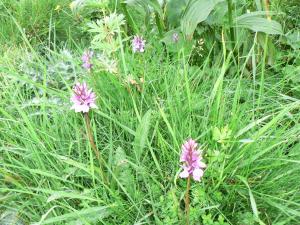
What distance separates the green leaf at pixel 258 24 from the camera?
5.51 ft

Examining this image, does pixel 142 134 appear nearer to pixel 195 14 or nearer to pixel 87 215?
pixel 87 215

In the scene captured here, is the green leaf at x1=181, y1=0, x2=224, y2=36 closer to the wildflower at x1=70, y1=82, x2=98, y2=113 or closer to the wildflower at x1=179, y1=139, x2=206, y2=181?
the wildflower at x1=70, y1=82, x2=98, y2=113

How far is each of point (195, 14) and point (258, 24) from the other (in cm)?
24

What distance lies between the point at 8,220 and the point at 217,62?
94cm

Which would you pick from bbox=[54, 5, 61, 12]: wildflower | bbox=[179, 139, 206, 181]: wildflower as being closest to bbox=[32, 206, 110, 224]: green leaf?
bbox=[179, 139, 206, 181]: wildflower

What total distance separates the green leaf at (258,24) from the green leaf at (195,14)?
5.5 inches

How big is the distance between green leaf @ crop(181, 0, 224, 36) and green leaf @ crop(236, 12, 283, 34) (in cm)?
14

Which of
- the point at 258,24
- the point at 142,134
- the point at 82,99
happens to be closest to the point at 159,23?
the point at 258,24

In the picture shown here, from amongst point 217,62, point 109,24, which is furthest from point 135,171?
point 217,62

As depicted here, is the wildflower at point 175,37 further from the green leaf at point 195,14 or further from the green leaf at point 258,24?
the green leaf at point 258,24

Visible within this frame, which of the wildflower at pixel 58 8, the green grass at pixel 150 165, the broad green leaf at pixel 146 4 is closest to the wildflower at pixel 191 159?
the green grass at pixel 150 165

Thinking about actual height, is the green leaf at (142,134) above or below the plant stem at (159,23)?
below

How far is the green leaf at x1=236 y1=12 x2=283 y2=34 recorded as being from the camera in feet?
5.51

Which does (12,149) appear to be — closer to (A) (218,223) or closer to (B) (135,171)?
(B) (135,171)
